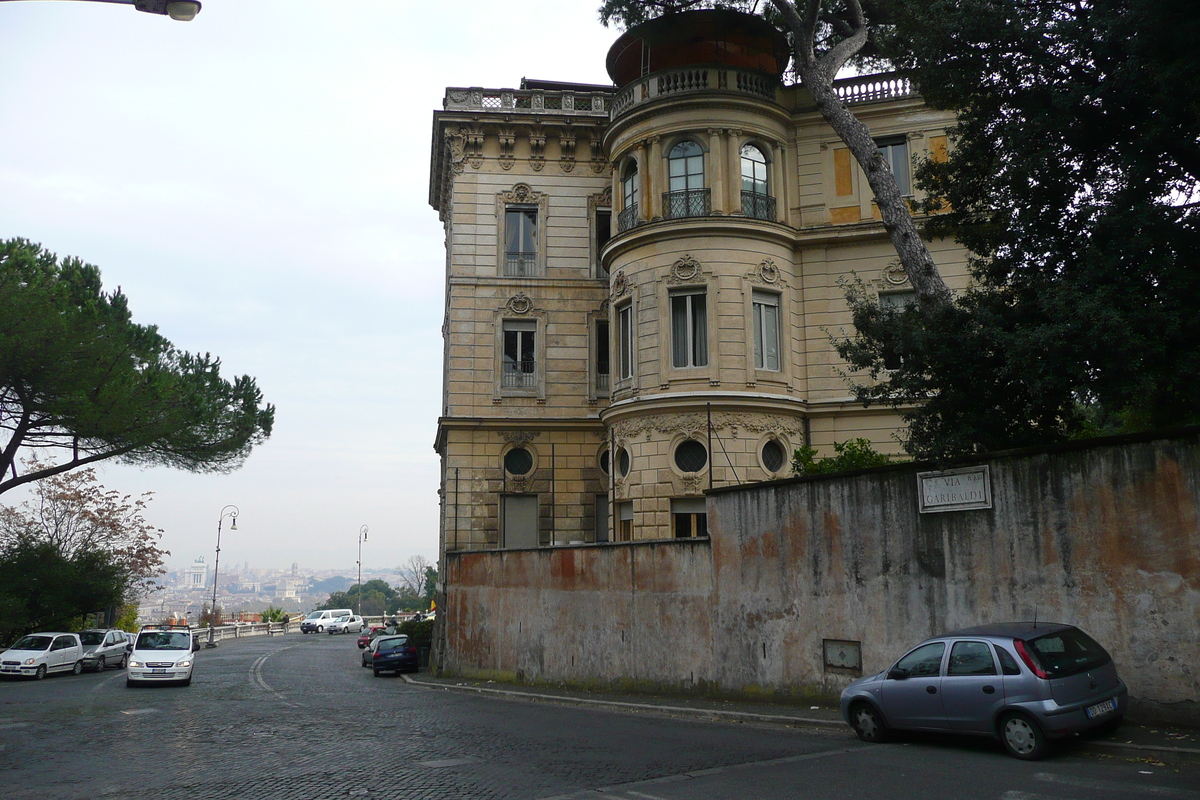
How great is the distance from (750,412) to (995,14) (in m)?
11.6

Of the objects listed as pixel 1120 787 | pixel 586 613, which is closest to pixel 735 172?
pixel 586 613

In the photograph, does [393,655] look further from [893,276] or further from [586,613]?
[893,276]

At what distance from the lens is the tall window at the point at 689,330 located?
23.8 metres

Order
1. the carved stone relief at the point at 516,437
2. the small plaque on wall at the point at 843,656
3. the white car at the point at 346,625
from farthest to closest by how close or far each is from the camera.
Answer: the white car at the point at 346,625 → the carved stone relief at the point at 516,437 → the small plaque on wall at the point at 843,656

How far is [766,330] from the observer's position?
80.6 feet

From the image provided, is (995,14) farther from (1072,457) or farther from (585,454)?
(585,454)

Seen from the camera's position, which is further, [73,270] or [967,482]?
[73,270]

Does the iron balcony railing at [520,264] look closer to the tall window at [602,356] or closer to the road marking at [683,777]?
the tall window at [602,356]

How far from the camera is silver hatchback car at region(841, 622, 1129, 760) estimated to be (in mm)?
10133

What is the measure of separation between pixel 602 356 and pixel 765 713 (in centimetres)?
1652

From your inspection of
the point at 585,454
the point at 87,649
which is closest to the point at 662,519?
the point at 585,454

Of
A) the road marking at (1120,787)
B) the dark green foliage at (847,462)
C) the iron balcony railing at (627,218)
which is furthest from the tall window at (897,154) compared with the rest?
the road marking at (1120,787)

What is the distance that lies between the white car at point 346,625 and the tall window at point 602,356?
46.5 meters

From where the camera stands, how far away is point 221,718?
17438mm
